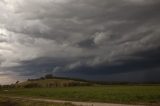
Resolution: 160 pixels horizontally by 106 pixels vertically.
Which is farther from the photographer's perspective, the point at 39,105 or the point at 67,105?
the point at 39,105

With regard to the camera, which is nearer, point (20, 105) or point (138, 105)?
point (138, 105)

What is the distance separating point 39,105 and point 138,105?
17.2m

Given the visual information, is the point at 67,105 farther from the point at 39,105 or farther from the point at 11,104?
the point at 11,104

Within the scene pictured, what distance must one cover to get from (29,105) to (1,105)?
7.15m

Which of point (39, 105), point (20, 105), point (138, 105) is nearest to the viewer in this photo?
point (138, 105)

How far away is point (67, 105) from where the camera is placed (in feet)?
155

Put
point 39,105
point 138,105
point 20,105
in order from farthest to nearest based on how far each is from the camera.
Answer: point 20,105 → point 39,105 → point 138,105

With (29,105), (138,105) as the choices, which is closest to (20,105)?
(29,105)

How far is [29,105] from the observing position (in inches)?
2152

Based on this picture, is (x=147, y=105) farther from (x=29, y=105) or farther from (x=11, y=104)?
(x=11, y=104)

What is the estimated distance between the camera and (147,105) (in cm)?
4744

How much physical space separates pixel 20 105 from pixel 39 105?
21.3 feet

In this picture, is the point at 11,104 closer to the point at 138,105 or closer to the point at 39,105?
the point at 39,105

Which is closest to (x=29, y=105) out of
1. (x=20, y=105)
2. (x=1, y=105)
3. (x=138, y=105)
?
(x=20, y=105)
